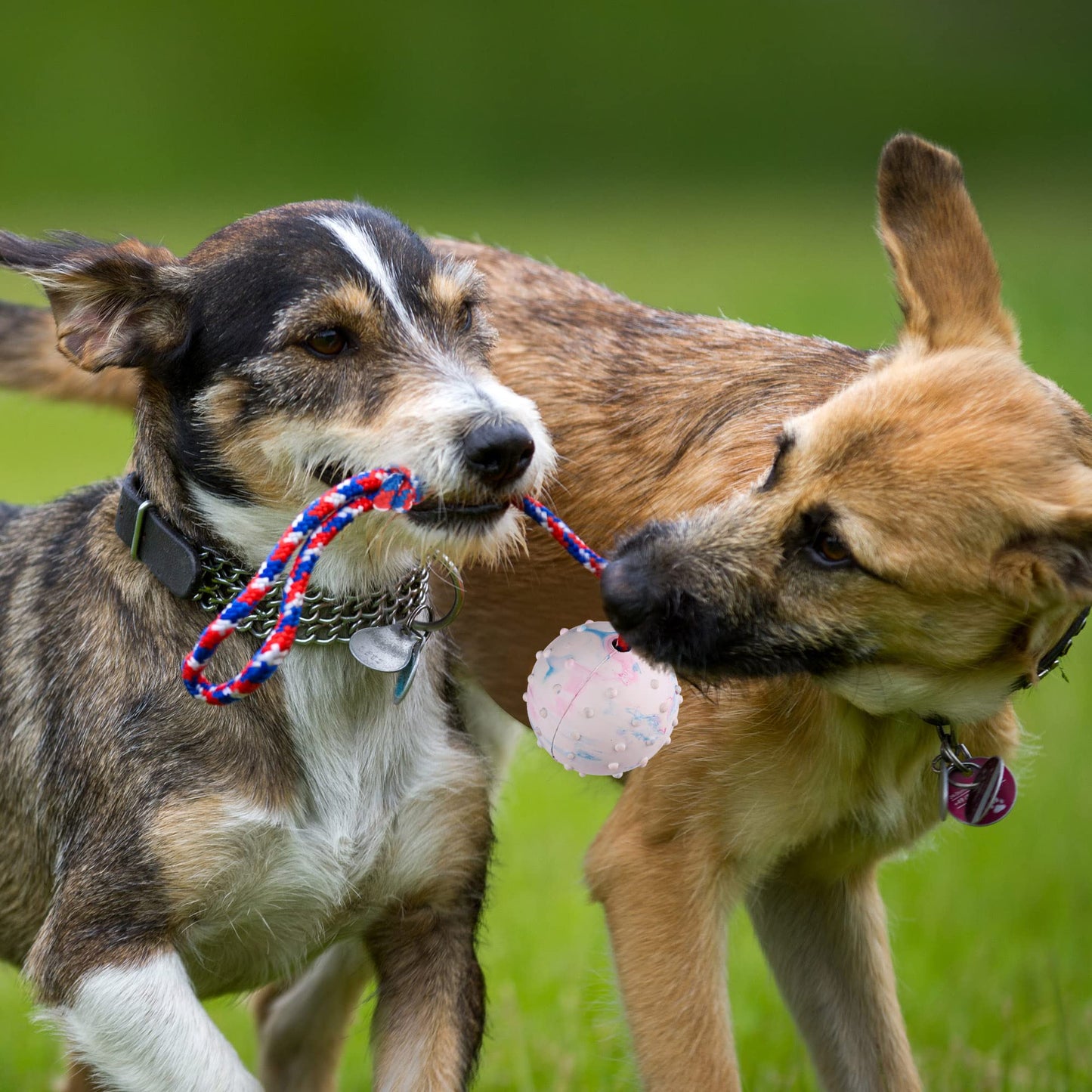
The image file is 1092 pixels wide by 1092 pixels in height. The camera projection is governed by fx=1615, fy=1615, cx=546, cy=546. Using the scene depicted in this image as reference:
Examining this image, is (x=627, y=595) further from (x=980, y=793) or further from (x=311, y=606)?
(x=980, y=793)

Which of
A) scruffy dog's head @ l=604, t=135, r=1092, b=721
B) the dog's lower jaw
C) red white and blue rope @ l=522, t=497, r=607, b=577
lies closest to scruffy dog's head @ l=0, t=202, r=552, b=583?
red white and blue rope @ l=522, t=497, r=607, b=577

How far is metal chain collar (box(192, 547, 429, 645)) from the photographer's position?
4.06 meters

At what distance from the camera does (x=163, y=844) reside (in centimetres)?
389

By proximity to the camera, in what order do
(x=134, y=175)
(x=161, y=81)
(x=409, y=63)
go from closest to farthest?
1. (x=134, y=175)
2. (x=161, y=81)
3. (x=409, y=63)

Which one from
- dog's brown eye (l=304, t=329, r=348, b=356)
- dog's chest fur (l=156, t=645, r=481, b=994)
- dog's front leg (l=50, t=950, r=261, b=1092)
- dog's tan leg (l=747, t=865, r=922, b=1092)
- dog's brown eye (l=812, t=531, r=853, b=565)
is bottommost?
dog's tan leg (l=747, t=865, r=922, b=1092)

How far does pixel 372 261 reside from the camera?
163 inches

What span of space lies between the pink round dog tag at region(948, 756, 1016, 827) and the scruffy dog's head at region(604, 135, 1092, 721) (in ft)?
0.58

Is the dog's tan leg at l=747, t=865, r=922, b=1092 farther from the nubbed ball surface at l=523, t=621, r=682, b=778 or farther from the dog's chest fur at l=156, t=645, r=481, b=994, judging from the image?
the dog's chest fur at l=156, t=645, r=481, b=994

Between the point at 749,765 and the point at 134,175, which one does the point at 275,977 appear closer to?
the point at 749,765

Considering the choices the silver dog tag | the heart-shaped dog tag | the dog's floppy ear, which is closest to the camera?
the dog's floppy ear

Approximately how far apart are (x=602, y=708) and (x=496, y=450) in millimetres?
683

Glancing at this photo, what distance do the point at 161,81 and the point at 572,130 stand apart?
859 cm

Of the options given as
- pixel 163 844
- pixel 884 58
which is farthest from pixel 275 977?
pixel 884 58

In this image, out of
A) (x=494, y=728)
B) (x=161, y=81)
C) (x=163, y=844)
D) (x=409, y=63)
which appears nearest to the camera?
(x=163, y=844)
